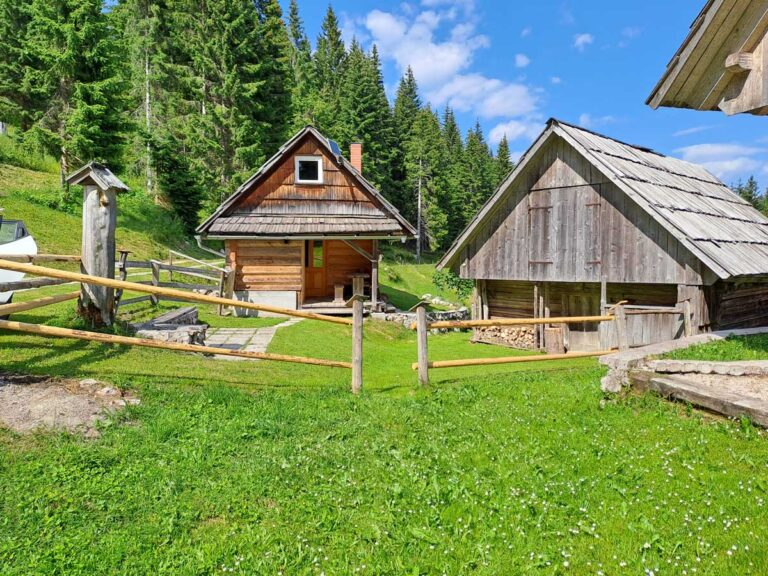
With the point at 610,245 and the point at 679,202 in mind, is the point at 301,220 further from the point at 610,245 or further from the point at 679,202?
the point at 679,202

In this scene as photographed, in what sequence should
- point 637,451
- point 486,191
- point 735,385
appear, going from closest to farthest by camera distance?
1. point 637,451
2. point 735,385
3. point 486,191

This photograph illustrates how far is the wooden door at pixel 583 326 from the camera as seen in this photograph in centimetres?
1662

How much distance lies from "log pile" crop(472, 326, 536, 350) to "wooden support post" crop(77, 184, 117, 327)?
1395cm

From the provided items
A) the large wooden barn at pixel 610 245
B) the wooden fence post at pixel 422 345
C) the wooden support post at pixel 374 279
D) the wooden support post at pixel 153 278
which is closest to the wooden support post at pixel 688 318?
the large wooden barn at pixel 610 245

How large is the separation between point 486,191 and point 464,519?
6631 centimetres

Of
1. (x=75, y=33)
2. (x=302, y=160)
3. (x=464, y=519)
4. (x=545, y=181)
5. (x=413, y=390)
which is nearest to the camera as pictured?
(x=464, y=519)

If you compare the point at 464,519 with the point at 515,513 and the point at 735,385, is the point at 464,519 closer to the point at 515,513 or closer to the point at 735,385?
the point at 515,513

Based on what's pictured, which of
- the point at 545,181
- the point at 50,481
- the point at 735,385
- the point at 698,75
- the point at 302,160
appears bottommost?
the point at 50,481

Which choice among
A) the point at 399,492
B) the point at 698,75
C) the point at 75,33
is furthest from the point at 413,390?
the point at 75,33

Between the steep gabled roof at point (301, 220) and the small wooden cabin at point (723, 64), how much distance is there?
13.7m

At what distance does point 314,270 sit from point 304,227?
10.5 ft

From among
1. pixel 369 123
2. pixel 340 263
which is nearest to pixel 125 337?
pixel 340 263

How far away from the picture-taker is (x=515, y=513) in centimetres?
374

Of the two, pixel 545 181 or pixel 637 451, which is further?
pixel 545 181
